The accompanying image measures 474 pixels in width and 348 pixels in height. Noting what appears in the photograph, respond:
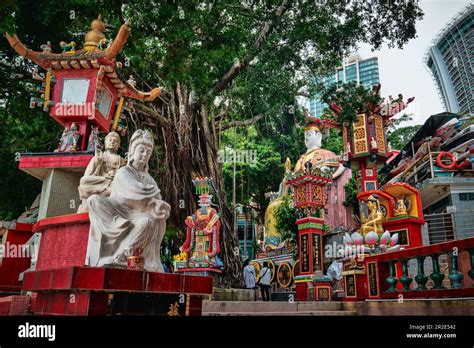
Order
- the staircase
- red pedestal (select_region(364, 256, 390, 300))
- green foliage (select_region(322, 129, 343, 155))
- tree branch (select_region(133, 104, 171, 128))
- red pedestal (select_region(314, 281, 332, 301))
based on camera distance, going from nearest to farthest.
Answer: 1. red pedestal (select_region(364, 256, 390, 300))
2. the staircase
3. red pedestal (select_region(314, 281, 332, 301))
4. tree branch (select_region(133, 104, 171, 128))
5. green foliage (select_region(322, 129, 343, 155))

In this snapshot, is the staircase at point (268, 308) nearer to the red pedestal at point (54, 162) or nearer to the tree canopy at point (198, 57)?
the red pedestal at point (54, 162)

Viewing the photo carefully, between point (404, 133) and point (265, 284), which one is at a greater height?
point (404, 133)

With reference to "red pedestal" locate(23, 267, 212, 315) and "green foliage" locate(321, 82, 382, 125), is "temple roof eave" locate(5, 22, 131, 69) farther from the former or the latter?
"green foliage" locate(321, 82, 382, 125)

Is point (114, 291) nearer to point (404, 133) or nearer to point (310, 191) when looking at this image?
point (310, 191)

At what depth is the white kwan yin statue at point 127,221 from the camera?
3229mm

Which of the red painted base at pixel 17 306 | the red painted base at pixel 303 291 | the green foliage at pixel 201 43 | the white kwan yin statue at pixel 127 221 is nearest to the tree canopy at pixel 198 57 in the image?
the green foliage at pixel 201 43

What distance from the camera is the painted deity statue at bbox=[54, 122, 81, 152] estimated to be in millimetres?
6340

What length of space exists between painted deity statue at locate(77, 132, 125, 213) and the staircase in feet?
10.4

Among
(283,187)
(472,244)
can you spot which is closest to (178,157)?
(283,187)

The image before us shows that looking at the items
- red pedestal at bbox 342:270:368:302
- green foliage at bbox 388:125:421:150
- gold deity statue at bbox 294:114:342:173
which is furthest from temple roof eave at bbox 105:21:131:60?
green foliage at bbox 388:125:421:150

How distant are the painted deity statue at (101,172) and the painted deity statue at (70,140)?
1.62 meters

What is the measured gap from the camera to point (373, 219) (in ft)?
34.9

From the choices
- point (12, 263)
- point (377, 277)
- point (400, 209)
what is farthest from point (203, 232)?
point (377, 277)

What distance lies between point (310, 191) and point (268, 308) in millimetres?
4985
